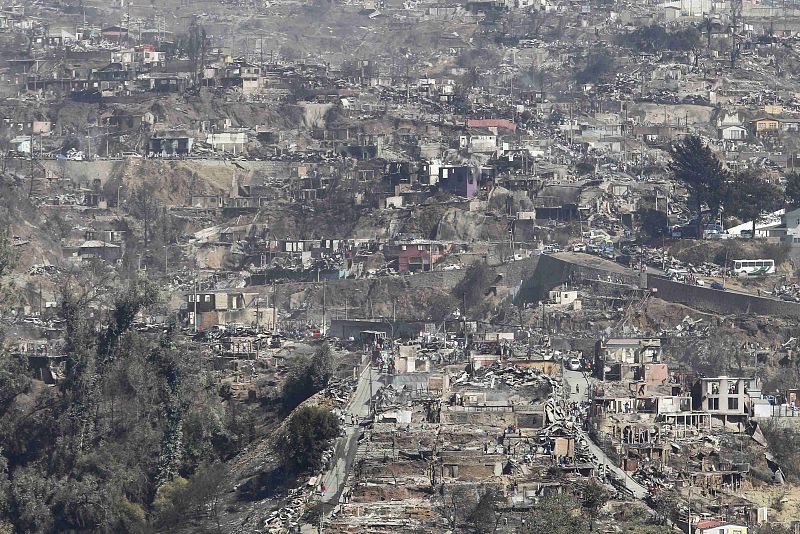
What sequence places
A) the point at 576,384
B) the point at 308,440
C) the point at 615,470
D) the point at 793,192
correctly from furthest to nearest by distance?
the point at 793,192 < the point at 576,384 < the point at 308,440 < the point at 615,470

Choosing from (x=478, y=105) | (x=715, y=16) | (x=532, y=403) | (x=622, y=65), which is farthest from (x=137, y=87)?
(x=532, y=403)

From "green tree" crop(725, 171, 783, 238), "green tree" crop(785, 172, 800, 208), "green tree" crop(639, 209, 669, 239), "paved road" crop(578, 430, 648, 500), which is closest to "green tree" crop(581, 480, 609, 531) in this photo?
"paved road" crop(578, 430, 648, 500)

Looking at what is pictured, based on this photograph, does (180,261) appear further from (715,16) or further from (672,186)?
(715,16)

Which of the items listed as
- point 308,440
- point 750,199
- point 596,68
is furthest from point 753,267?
point 596,68

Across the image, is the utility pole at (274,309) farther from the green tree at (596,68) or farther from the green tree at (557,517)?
the green tree at (596,68)

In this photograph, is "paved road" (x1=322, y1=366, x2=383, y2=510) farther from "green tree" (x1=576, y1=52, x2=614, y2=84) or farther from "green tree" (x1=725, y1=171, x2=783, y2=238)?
"green tree" (x1=576, y1=52, x2=614, y2=84)

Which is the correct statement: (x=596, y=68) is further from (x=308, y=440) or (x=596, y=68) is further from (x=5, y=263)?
(x=308, y=440)

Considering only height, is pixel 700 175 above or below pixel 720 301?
above
